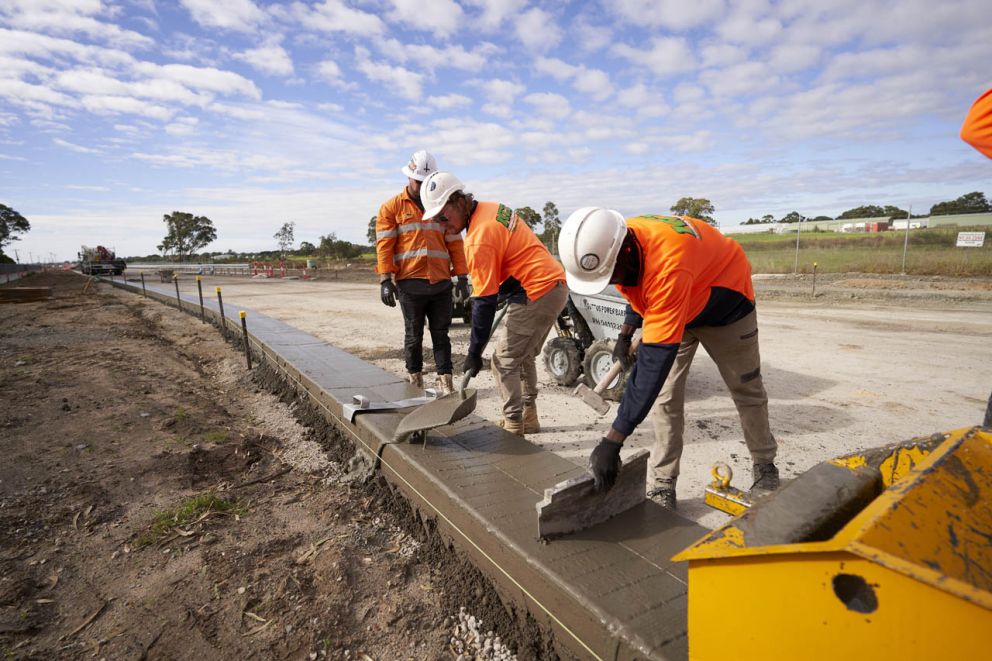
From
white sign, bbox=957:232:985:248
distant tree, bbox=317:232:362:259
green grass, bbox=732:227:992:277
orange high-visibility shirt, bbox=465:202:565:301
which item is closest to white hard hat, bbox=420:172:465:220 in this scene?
orange high-visibility shirt, bbox=465:202:565:301

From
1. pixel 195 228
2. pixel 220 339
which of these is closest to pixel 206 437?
pixel 220 339

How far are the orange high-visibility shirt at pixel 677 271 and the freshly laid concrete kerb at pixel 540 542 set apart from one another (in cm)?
87

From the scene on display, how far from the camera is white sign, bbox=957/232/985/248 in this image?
45.9 ft

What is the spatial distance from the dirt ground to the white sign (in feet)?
58.1

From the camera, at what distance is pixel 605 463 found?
2064mm

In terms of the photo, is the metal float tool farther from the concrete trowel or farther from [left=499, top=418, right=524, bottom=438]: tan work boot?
[left=499, top=418, right=524, bottom=438]: tan work boot

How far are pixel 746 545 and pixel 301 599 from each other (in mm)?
1973

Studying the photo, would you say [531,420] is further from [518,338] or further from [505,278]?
[505,278]

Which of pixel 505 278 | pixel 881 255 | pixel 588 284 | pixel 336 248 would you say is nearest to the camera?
pixel 588 284

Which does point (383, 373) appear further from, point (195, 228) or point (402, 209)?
point (195, 228)

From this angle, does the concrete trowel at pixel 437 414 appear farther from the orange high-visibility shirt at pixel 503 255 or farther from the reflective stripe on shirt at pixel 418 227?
the reflective stripe on shirt at pixel 418 227

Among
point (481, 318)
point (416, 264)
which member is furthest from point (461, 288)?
point (481, 318)

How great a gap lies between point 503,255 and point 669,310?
1548 millimetres

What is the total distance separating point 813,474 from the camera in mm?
1396
